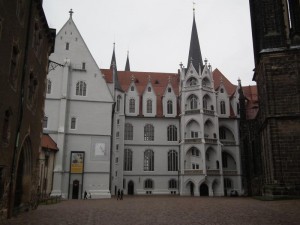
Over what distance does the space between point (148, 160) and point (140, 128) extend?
18.2ft

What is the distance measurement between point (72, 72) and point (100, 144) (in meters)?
10.9

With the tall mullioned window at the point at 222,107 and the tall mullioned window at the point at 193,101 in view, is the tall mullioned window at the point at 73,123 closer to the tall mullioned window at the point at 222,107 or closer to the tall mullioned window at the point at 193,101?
the tall mullioned window at the point at 193,101

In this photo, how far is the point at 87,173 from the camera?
4241 centimetres

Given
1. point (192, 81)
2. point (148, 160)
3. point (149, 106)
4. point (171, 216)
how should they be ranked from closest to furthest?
point (171, 216) < point (192, 81) < point (148, 160) < point (149, 106)

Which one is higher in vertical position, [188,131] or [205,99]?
[205,99]

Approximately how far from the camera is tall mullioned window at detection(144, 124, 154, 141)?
5538 cm

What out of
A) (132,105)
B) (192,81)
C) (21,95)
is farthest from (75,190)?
(21,95)

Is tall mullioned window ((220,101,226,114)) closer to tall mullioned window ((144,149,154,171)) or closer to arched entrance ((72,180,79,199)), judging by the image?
tall mullioned window ((144,149,154,171))

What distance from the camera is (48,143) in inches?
1577

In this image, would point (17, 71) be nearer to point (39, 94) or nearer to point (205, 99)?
point (39, 94)

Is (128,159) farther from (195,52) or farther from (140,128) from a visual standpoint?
(195,52)

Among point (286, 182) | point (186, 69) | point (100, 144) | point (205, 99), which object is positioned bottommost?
point (286, 182)

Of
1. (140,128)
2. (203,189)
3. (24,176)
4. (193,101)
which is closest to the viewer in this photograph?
(24,176)

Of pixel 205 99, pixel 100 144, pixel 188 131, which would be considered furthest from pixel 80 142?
pixel 205 99
